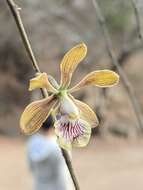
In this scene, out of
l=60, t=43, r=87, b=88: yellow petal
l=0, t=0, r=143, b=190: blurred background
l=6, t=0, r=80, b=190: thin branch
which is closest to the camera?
l=6, t=0, r=80, b=190: thin branch

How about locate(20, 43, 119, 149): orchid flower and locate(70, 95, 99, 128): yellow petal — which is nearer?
locate(20, 43, 119, 149): orchid flower

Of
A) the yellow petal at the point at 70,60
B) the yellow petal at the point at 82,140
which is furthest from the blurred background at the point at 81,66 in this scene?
the yellow petal at the point at 82,140

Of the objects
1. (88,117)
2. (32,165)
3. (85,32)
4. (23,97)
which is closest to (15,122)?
(23,97)

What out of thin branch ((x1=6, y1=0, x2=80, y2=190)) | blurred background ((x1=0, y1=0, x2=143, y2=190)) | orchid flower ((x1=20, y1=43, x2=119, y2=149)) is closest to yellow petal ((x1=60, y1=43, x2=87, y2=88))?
orchid flower ((x1=20, y1=43, x2=119, y2=149))

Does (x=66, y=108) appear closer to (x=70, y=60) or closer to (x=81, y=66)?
(x=70, y=60)

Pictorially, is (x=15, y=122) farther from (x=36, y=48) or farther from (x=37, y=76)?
(x=37, y=76)

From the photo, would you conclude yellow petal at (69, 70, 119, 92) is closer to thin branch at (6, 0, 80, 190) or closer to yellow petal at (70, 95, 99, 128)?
yellow petal at (70, 95, 99, 128)
